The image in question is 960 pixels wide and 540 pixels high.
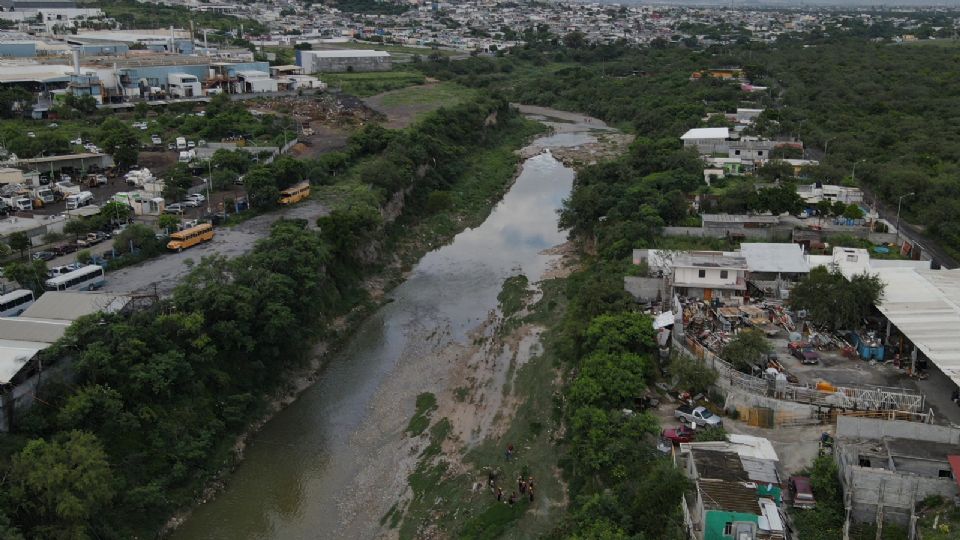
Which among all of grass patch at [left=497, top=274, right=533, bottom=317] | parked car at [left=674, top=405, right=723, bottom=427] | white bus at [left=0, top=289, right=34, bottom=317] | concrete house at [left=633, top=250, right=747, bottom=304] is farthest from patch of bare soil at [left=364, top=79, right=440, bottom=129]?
parked car at [left=674, top=405, right=723, bottom=427]

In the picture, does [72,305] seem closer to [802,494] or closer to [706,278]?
[802,494]

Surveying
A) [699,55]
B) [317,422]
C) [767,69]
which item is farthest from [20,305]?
[699,55]

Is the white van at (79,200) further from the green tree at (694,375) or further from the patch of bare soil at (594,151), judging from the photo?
the patch of bare soil at (594,151)

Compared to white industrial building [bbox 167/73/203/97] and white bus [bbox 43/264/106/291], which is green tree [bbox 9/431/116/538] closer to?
white bus [bbox 43/264/106/291]

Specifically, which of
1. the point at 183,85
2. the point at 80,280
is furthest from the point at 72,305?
the point at 183,85

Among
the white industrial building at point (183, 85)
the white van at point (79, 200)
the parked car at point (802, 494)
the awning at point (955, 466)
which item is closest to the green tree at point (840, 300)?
the awning at point (955, 466)

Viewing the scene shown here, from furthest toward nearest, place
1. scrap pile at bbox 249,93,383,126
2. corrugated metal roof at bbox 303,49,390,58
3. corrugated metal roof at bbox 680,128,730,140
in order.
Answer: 1. corrugated metal roof at bbox 303,49,390,58
2. scrap pile at bbox 249,93,383,126
3. corrugated metal roof at bbox 680,128,730,140

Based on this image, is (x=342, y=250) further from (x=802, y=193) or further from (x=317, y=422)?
(x=802, y=193)
